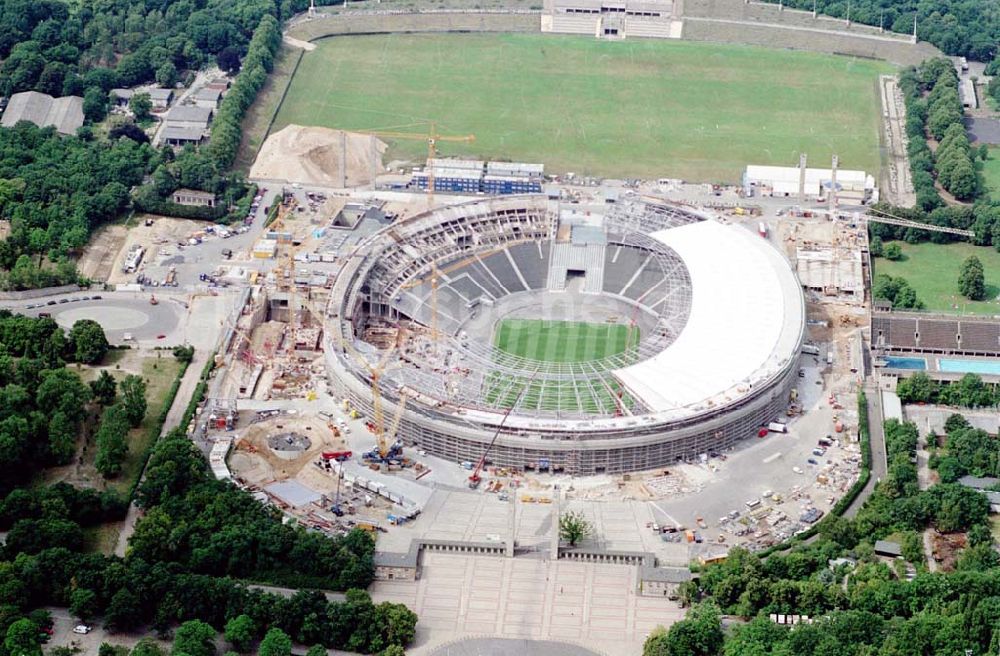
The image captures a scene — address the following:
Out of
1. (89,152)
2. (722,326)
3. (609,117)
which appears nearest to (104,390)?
(89,152)

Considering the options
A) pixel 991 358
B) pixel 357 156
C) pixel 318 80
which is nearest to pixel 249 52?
pixel 318 80

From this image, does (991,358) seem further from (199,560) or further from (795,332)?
(199,560)

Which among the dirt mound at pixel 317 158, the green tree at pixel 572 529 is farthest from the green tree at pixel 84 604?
the dirt mound at pixel 317 158

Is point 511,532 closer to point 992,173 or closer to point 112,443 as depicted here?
point 112,443

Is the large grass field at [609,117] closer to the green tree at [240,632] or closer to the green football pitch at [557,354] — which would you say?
the green football pitch at [557,354]

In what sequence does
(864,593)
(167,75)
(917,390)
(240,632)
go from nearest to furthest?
(240,632) < (864,593) < (917,390) < (167,75)

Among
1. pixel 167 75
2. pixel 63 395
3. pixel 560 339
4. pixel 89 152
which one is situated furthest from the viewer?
pixel 167 75
